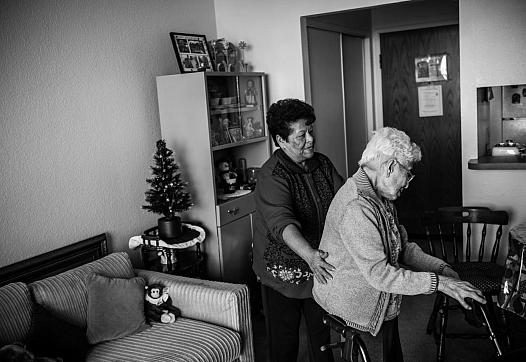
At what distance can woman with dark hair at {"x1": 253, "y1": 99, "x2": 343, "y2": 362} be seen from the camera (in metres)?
2.50

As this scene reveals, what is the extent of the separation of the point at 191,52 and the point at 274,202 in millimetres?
1800

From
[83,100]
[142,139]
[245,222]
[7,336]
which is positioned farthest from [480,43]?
[7,336]

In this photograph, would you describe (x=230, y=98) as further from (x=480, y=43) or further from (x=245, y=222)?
(x=480, y=43)

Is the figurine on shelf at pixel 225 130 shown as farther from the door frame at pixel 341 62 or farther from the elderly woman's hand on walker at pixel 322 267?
the elderly woman's hand on walker at pixel 322 267

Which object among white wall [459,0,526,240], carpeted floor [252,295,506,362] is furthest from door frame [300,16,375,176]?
carpeted floor [252,295,506,362]

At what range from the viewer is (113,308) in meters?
2.80

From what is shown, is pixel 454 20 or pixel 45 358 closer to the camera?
pixel 45 358

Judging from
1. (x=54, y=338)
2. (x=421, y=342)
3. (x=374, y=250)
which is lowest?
(x=421, y=342)

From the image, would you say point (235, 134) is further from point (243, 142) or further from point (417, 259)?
point (417, 259)

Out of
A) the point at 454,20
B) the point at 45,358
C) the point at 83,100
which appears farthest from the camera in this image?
the point at 454,20

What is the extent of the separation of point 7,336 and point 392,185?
171 cm

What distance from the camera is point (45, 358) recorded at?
7.72ft

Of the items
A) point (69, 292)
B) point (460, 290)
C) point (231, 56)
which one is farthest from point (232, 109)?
point (460, 290)

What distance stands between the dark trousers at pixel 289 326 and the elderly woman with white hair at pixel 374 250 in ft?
1.50
